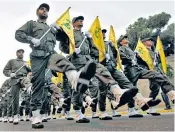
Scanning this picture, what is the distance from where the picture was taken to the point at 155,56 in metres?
10.2

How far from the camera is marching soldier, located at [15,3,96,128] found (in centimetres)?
Result: 582

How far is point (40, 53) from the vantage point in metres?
6.16

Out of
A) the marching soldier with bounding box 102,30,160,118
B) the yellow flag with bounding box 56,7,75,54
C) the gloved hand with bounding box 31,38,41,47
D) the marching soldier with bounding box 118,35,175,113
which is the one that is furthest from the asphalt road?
the marching soldier with bounding box 118,35,175,113

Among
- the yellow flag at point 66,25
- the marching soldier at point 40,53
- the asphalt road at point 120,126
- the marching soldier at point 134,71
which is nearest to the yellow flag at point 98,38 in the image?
the marching soldier at point 134,71

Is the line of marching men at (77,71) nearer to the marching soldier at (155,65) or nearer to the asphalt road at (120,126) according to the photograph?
the marching soldier at (155,65)

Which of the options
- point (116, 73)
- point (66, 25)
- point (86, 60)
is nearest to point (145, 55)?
point (116, 73)

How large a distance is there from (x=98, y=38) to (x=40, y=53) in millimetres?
2527

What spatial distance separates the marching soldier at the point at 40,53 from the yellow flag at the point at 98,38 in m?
1.70

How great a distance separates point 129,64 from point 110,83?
2.84 meters

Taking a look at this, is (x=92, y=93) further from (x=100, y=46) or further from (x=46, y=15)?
(x=46, y=15)

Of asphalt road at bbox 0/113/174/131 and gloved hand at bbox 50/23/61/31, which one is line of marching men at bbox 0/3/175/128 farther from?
asphalt road at bbox 0/113/174/131

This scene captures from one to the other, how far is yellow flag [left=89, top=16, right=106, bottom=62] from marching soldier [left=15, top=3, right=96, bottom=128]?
1700 mm

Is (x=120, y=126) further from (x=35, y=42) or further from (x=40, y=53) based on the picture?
(x=35, y=42)

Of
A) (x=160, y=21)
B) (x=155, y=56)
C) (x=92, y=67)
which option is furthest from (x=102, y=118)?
(x=160, y=21)
